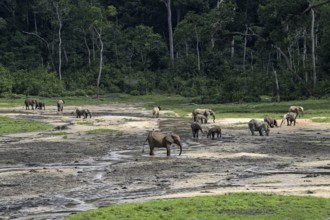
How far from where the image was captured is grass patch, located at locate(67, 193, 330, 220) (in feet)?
42.2

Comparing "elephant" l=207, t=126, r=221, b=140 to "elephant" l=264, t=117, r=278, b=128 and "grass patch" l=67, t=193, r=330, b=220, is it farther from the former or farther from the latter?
"grass patch" l=67, t=193, r=330, b=220

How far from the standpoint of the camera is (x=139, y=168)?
2130 centimetres

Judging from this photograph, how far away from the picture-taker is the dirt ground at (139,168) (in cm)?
1590

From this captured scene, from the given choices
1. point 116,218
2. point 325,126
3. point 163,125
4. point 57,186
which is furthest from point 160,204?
point 163,125

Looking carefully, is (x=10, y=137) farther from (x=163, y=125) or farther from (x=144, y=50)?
(x=144, y=50)

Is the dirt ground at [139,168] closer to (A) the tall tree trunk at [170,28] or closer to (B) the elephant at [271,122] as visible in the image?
(B) the elephant at [271,122]

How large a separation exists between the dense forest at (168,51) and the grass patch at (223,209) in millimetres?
40992

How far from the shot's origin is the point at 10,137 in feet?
108

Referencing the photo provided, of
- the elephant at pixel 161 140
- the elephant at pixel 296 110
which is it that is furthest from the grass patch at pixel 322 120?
the elephant at pixel 161 140

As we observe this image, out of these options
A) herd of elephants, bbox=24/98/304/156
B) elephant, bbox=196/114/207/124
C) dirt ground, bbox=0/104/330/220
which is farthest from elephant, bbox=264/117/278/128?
elephant, bbox=196/114/207/124

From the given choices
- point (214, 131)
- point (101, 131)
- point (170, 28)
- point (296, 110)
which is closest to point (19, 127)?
point (101, 131)

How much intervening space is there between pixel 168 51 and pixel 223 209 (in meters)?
83.1

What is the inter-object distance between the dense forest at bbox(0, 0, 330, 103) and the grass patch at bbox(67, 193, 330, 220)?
40992mm

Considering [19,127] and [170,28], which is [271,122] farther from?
[170,28]
